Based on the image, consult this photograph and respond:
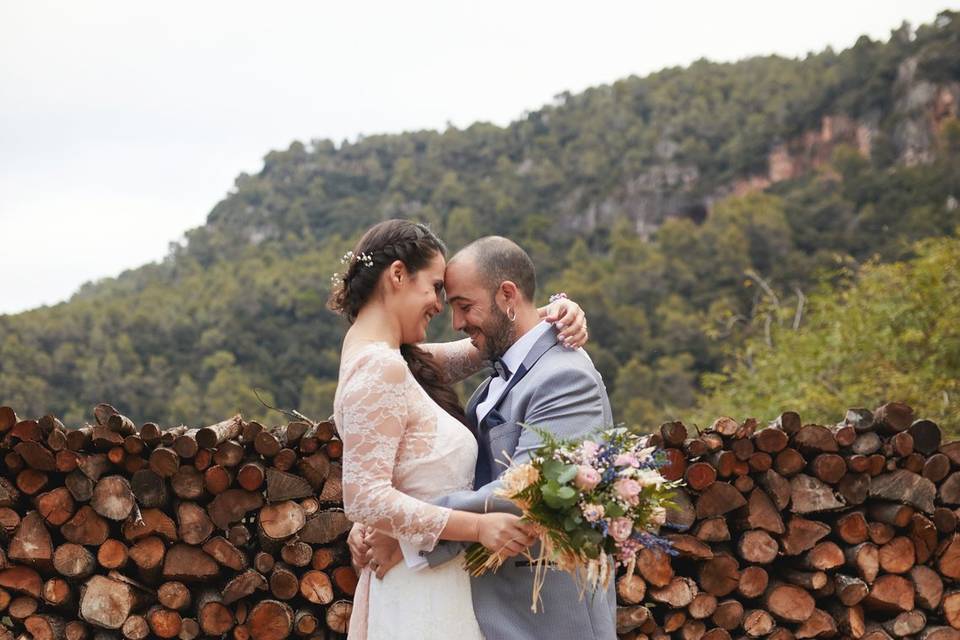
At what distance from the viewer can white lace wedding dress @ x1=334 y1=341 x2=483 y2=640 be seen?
267 centimetres

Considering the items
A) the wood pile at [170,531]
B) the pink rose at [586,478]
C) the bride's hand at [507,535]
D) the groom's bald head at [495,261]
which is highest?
the groom's bald head at [495,261]

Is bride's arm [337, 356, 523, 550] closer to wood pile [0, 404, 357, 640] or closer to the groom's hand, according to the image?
the groom's hand

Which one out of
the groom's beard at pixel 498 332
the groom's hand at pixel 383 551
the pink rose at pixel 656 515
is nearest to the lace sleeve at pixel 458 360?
the groom's beard at pixel 498 332

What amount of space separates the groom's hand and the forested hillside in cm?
822

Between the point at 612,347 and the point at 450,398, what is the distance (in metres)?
28.9

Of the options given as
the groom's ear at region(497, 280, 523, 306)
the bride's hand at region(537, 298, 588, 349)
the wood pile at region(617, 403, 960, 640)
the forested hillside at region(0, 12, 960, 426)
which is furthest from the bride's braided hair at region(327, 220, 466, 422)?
the forested hillside at region(0, 12, 960, 426)

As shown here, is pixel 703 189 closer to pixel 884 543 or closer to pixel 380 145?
pixel 380 145

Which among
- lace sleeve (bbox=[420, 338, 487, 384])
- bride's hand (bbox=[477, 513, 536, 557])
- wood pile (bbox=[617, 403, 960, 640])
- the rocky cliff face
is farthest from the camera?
the rocky cliff face

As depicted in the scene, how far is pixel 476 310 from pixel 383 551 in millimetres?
768

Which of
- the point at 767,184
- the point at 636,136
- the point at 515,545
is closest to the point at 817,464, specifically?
the point at 515,545

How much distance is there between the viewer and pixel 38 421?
3961 mm

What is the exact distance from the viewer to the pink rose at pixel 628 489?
8.04ft

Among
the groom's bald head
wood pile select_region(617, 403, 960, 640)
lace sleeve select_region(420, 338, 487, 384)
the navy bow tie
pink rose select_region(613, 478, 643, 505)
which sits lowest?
wood pile select_region(617, 403, 960, 640)

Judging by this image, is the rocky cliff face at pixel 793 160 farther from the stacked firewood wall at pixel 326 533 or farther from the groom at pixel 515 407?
the groom at pixel 515 407
